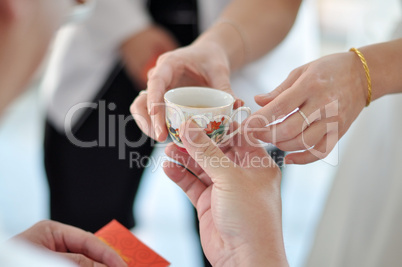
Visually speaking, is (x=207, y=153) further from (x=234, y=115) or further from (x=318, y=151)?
(x=318, y=151)

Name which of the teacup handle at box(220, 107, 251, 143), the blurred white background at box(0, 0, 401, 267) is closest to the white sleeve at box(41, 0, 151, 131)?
the blurred white background at box(0, 0, 401, 267)

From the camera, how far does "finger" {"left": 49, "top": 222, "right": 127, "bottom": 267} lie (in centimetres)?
86

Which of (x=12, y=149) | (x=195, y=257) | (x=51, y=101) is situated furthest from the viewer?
(x=12, y=149)

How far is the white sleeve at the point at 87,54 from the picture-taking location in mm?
1333

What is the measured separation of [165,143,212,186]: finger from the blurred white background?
44 centimetres

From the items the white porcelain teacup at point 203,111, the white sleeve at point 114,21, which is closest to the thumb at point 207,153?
the white porcelain teacup at point 203,111

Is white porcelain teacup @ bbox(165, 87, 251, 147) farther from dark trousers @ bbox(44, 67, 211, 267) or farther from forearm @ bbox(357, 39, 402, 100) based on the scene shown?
dark trousers @ bbox(44, 67, 211, 267)

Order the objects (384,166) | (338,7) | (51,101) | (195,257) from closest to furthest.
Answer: (384,166) < (51,101) < (195,257) < (338,7)

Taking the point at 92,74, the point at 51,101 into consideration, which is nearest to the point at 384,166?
the point at 92,74

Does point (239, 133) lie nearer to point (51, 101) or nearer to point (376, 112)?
point (376, 112)

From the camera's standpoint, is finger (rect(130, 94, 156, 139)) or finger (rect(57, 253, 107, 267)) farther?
finger (rect(130, 94, 156, 139))

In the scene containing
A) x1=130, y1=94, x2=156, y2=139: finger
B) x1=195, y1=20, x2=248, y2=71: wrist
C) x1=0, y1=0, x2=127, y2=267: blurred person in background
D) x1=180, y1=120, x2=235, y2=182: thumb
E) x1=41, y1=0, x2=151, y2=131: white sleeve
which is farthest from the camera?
x1=41, y1=0, x2=151, y2=131: white sleeve

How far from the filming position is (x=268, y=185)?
2.74 feet

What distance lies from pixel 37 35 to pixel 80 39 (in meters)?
0.99
